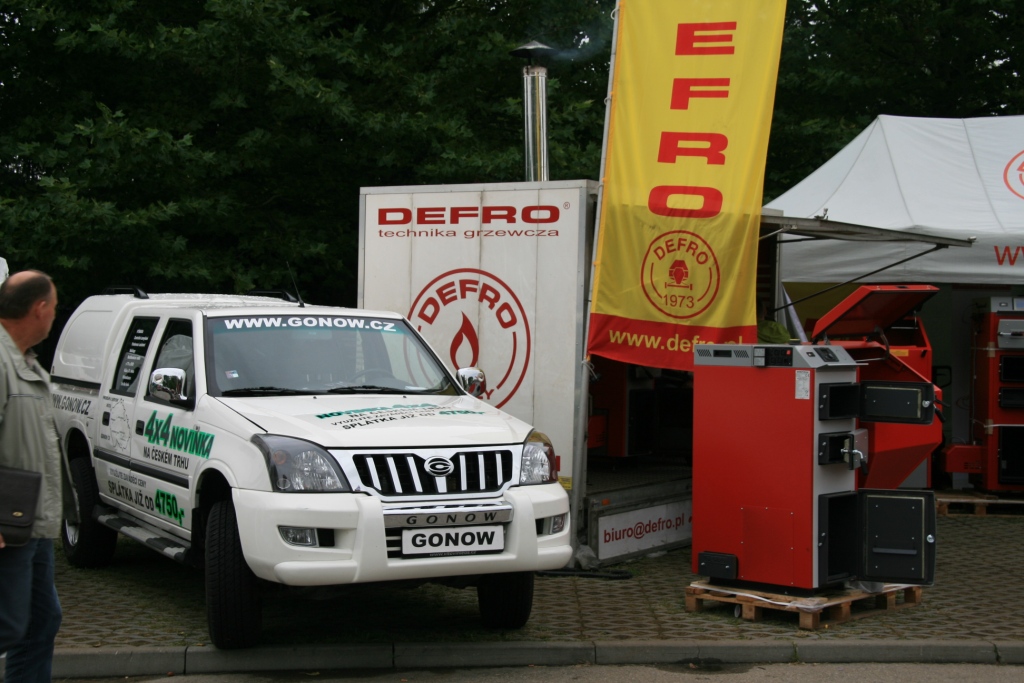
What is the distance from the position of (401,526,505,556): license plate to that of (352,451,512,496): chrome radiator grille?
20 centimetres

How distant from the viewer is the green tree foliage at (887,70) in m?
19.0

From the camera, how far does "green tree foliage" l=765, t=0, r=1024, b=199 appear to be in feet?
62.2

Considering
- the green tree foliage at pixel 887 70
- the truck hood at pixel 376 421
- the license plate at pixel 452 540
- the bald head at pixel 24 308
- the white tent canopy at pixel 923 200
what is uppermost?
the green tree foliage at pixel 887 70

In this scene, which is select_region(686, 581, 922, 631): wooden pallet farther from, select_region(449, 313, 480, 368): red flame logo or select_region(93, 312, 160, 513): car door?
select_region(93, 312, 160, 513): car door

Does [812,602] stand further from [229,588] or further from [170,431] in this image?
[170,431]

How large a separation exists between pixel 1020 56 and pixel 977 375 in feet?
28.7

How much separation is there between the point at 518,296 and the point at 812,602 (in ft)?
10.4

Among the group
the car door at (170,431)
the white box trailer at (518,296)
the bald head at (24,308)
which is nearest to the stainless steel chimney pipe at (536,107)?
the white box trailer at (518,296)

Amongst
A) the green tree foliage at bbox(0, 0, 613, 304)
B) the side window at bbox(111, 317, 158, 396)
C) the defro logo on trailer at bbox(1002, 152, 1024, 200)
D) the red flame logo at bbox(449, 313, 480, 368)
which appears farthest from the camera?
the green tree foliage at bbox(0, 0, 613, 304)

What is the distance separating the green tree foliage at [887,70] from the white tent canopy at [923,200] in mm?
4698

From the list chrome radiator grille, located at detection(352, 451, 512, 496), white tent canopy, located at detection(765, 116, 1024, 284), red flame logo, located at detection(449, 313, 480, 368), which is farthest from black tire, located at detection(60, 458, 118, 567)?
white tent canopy, located at detection(765, 116, 1024, 284)

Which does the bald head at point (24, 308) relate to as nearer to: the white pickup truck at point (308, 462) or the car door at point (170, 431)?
the white pickup truck at point (308, 462)

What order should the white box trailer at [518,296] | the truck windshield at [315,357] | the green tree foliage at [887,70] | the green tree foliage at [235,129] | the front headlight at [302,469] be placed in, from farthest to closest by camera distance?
the green tree foliage at [887,70]
the green tree foliage at [235,129]
the white box trailer at [518,296]
the truck windshield at [315,357]
the front headlight at [302,469]

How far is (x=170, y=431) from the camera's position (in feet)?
22.9
